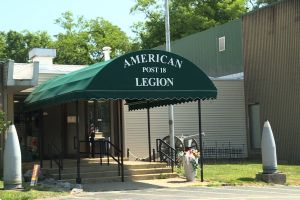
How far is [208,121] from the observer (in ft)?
92.4

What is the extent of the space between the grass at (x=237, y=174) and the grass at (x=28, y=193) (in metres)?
4.84

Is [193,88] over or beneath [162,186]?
over

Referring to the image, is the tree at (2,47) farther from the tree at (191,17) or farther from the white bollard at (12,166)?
the white bollard at (12,166)

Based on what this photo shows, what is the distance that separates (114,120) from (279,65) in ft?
27.9

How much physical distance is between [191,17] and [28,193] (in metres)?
40.8

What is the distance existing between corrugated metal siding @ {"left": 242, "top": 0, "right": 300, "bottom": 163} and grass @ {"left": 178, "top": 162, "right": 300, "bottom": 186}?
4.37 meters

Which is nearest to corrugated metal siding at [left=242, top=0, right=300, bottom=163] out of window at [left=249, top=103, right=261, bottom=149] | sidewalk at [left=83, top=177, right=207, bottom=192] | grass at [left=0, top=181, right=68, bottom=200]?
window at [left=249, top=103, right=261, bottom=149]

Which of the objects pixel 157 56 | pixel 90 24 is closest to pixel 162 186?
pixel 157 56

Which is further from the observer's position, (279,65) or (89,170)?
(279,65)

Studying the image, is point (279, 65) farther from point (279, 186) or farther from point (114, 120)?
point (279, 186)

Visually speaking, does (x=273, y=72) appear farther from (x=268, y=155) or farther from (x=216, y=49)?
(x=268, y=155)

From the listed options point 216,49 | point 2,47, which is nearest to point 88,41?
point 2,47

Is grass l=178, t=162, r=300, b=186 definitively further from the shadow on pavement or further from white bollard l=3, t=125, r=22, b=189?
white bollard l=3, t=125, r=22, b=189

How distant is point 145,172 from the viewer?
748 inches
